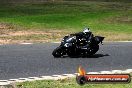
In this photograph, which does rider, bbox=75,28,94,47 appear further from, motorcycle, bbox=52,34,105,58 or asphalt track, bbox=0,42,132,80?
asphalt track, bbox=0,42,132,80

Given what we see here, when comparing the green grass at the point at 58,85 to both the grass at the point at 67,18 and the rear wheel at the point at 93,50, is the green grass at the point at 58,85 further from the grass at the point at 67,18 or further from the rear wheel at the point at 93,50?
the grass at the point at 67,18

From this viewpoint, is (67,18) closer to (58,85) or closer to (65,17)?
(65,17)

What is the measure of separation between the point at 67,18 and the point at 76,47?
19913 mm

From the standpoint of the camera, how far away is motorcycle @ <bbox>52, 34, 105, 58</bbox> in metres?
19.8

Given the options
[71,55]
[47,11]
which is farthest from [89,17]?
[71,55]

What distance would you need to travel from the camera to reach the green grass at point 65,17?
113ft

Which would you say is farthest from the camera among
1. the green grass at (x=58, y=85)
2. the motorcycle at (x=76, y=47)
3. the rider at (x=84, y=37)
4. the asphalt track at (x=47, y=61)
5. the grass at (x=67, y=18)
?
the grass at (x=67, y=18)

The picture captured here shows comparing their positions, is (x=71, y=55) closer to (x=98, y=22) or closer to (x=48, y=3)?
(x=98, y=22)

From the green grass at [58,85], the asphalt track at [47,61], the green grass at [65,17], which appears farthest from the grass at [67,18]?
the green grass at [58,85]

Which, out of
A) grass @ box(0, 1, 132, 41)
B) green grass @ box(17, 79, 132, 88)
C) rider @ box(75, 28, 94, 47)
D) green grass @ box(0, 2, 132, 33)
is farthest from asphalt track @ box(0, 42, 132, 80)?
green grass @ box(0, 2, 132, 33)

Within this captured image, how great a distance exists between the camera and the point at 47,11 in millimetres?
46344

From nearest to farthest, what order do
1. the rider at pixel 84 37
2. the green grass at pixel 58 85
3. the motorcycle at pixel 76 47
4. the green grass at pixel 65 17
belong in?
the green grass at pixel 58 85 < the motorcycle at pixel 76 47 < the rider at pixel 84 37 < the green grass at pixel 65 17

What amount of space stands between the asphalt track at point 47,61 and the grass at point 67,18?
6098 mm

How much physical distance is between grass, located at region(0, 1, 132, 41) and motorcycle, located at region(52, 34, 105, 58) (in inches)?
321
